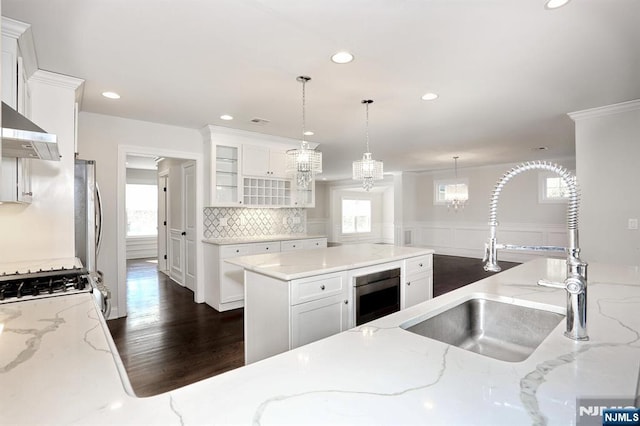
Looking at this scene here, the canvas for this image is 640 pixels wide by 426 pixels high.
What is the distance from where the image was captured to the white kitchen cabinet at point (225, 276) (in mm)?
3926

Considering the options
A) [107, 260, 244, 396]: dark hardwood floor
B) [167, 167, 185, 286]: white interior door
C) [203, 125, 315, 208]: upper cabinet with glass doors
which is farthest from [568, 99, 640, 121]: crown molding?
[167, 167, 185, 286]: white interior door

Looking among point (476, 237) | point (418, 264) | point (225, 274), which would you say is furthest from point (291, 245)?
point (476, 237)

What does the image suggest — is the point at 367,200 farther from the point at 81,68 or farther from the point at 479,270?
the point at 81,68

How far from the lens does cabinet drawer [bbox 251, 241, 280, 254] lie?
13.7 ft

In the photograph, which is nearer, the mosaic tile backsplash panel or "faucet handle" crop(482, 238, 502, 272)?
"faucet handle" crop(482, 238, 502, 272)

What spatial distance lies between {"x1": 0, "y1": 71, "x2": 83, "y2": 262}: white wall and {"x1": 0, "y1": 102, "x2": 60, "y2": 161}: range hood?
0.96 meters

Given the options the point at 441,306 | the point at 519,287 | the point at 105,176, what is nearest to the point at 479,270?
the point at 519,287

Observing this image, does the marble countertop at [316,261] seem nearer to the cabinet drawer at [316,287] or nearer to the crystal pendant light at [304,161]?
the cabinet drawer at [316,287]

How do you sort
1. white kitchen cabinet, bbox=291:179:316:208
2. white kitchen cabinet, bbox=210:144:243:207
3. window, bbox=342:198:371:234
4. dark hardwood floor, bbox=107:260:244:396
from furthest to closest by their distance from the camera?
window, bbox=342:198:371:234 < white kitchen cabinet, bbox=291:179:316:208 < white kitchen cabinet, bbox=210:144:243:207 < dark hardwood floor, bbox=107:260:244:396

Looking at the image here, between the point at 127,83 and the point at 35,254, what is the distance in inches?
61.5

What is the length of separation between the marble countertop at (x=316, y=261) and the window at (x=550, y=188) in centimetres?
558

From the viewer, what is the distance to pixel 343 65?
243 centimetres

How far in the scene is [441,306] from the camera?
1.33 meters

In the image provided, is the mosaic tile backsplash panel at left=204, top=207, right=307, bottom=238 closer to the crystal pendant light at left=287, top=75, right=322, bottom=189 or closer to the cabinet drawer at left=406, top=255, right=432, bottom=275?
the crystal pendant light at left=287, top=75, right=322, bottom=189
